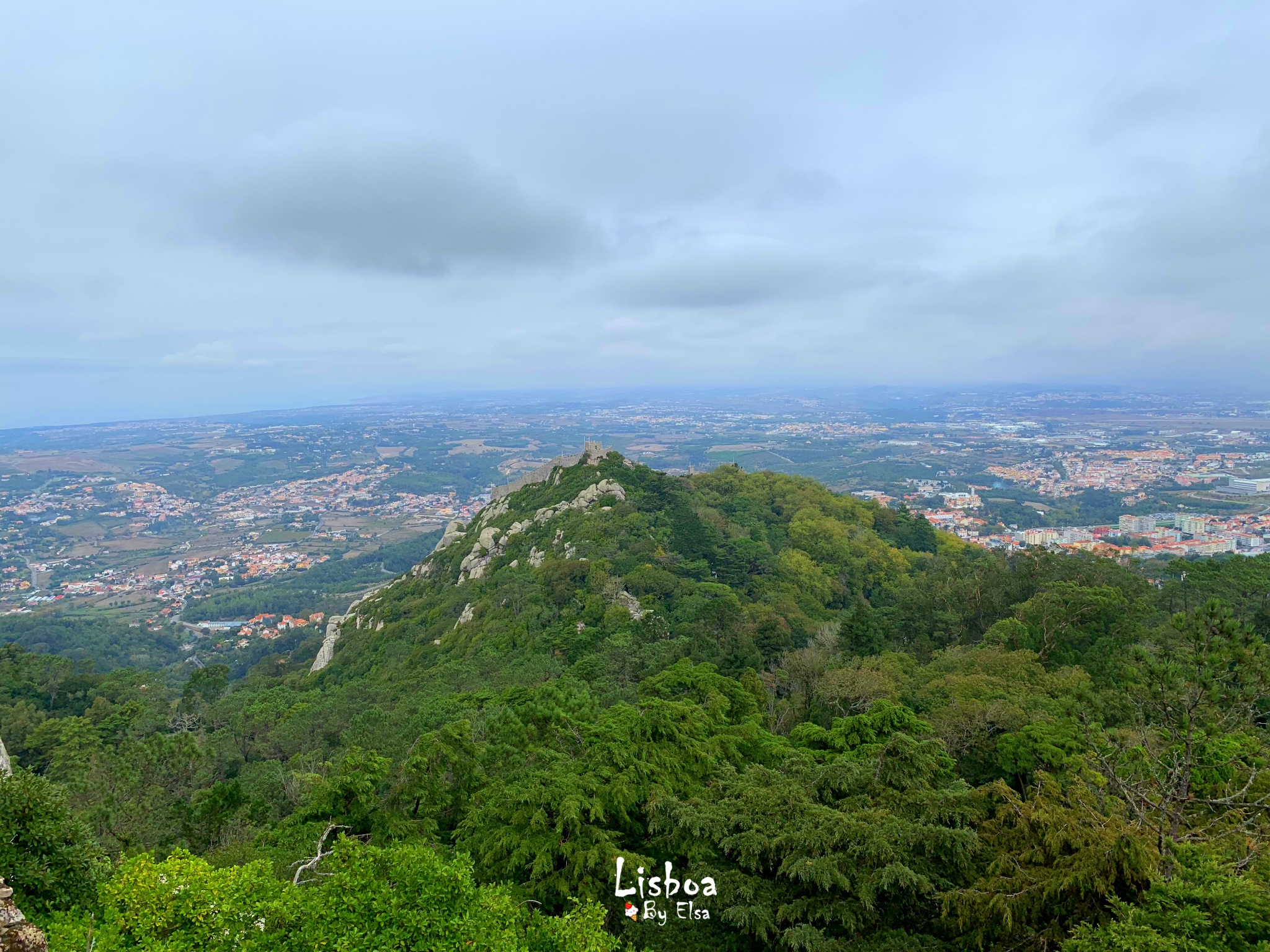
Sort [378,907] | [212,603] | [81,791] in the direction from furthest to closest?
[212,603], [81,791], [378,907]

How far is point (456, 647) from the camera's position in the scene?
36031mm

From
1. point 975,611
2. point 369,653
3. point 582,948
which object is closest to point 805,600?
point 975,611

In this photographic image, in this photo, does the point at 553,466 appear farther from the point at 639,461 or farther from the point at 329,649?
the point at 639,461

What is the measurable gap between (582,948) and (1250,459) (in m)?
142

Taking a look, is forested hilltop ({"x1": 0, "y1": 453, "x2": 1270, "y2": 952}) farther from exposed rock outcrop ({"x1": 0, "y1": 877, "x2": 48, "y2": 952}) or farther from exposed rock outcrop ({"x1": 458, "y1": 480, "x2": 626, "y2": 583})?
exposed rock outcrop ({"x1": 458, "y1": 480, "x2": 626, "y2": 583})

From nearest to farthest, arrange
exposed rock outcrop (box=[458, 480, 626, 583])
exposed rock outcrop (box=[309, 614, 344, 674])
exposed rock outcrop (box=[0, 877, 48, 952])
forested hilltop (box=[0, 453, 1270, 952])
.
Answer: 1. exposed rock outcrop (box=[0, 877, 48, 952])
2. forested hilltop (box=[0, 453, 1270, 952])
3. exposed rock outcrop (box=[309, 614, 344, 674])
4. exposed rock outcrop (box=[458, 480, 626, 583])

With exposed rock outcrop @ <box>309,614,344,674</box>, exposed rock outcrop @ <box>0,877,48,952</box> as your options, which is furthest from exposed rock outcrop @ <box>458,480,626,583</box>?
exposed rock outcrop @ <box>0,877,48,952</box>

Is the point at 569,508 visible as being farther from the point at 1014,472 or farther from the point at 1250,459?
the point at 1250,459

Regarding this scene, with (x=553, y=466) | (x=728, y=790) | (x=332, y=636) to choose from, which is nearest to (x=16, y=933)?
(x=728, y=790)

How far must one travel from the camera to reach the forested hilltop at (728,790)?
720 centimetres

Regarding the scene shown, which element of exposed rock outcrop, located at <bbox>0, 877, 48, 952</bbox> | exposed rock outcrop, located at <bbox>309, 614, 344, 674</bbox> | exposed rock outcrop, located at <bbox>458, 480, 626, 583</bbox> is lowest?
exposed rock outcrop, located at <bbox>309, 614, 344, 674</bbox>

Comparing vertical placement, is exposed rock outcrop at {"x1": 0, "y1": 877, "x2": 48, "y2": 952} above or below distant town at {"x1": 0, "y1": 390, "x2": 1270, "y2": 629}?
above

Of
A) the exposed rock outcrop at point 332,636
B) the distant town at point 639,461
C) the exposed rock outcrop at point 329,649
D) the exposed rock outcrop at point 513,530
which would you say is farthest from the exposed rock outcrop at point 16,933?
the distant town at point 639,461

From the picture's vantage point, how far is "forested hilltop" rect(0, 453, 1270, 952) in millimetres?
7203
